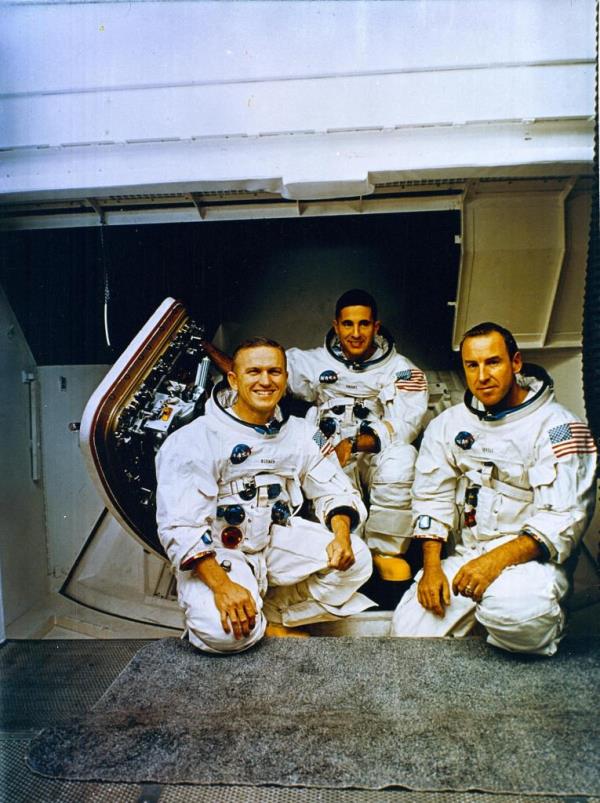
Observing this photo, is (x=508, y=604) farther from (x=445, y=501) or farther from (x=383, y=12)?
(x=383, y=12)

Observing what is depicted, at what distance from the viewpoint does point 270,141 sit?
211 cm

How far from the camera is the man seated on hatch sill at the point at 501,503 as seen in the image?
6.17 ft

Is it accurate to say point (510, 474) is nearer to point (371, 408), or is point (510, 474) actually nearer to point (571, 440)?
point (571, 440)

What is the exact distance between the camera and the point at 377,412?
2.82m

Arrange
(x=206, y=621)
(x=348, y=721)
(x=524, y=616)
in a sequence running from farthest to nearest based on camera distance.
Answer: (x=206, y=621) < (x=524, y=616) < (x=348, y=721)

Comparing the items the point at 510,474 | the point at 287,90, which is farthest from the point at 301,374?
the point at 287,90

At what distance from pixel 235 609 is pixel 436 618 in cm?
68

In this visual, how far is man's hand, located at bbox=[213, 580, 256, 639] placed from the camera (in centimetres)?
191

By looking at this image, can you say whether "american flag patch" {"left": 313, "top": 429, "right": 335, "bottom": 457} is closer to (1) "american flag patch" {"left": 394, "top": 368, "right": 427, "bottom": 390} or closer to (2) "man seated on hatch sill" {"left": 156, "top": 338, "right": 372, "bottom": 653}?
(2) "man seated on hatch sill" {"left": 156, "top": 338, "right": 372, "bottom": 653}

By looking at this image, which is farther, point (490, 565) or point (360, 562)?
point (360, 562)

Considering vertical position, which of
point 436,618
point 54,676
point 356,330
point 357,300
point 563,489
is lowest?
point 54,676

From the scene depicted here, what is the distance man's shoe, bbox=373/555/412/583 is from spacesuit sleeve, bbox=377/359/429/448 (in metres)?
0.47

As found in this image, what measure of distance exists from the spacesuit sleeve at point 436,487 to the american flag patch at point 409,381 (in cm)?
50

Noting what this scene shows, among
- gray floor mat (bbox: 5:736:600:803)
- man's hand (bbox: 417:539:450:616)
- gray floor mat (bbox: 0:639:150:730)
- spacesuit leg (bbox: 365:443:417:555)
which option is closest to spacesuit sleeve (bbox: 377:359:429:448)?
spacesuit leg (bbox: 365:443:417:555)
